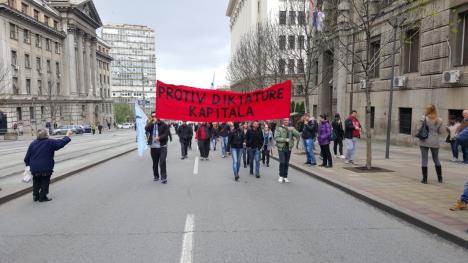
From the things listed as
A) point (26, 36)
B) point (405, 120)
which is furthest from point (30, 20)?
point (405, 120)

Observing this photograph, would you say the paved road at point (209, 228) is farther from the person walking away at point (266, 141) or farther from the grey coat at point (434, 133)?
the person walking away at point (266, 141)

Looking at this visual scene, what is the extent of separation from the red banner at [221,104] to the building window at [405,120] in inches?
508

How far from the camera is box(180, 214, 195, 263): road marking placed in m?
4.81

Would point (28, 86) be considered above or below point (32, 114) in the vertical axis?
above

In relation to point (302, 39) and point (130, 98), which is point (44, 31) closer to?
point (302, 39)

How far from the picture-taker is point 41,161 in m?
8.06

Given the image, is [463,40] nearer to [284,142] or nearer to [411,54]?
[411,54]

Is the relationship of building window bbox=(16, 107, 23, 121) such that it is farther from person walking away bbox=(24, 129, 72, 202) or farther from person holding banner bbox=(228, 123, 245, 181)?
person walking away bbox=(24, 129, 72, 202)

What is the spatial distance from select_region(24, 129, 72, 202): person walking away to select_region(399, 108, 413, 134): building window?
1766 centimetres

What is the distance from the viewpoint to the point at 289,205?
7703mm

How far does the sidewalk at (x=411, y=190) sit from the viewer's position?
6051 mm

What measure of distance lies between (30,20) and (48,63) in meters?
10.4

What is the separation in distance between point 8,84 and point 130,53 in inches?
3924

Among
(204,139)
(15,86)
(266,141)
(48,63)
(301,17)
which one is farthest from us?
(48,63)
